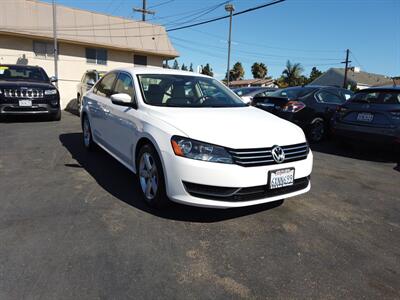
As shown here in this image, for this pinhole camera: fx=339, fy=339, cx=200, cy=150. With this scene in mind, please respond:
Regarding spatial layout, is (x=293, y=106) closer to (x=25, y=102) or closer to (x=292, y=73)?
(x=25, y=102)

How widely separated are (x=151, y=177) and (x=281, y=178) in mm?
1351

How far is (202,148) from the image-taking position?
3.12 m

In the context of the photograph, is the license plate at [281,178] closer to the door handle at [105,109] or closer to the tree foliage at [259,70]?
the door handle at [105,109]

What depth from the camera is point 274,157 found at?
3256 millimetres

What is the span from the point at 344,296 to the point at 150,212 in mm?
2005

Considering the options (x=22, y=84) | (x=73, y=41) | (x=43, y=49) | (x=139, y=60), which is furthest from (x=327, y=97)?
(x=43, y=49)

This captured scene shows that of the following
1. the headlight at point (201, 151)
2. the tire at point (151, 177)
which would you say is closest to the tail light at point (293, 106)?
the tire at point (151, 177)

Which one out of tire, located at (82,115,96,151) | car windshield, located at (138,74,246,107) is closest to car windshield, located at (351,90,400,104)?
car windshield, located at (138,74,246,107)

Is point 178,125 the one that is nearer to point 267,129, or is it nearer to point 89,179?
point 267,129

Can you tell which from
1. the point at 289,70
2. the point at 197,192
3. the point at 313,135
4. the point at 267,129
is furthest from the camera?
the point at 289,70

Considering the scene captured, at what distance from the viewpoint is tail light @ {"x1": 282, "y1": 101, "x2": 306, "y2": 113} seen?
763 cm

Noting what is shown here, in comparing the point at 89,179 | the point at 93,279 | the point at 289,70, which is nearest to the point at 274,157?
the point at 93,279

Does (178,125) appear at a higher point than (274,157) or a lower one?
higher

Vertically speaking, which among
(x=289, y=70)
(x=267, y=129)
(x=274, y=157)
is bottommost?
(x=274, y=157)
